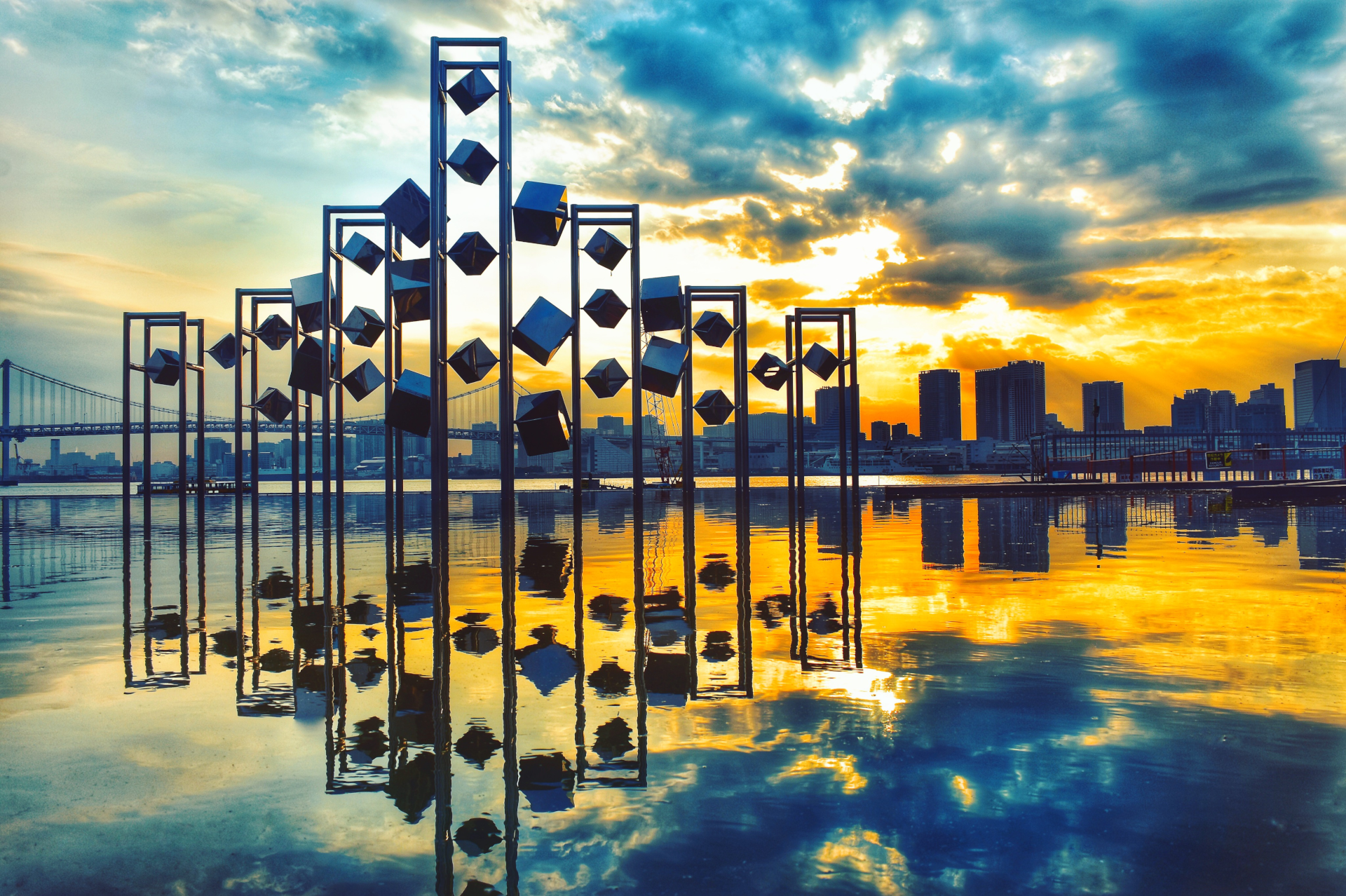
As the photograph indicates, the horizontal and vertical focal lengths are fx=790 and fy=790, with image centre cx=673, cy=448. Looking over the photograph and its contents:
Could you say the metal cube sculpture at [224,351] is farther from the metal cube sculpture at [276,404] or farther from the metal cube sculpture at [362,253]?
the metal cube sculpture at [362,253]

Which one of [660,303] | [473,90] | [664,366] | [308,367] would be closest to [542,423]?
[664,366]

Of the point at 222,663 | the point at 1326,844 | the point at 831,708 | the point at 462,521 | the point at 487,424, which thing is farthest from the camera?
the point at 487,424

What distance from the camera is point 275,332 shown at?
70.0 feet

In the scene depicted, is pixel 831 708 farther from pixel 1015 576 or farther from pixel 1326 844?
pixel 1015 576

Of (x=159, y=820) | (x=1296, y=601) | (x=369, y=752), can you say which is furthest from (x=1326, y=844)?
(x=1296, y=601)

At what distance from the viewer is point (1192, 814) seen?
256 centimetres

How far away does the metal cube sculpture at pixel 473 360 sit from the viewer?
13969 millimetres

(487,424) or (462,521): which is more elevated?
(487,424)

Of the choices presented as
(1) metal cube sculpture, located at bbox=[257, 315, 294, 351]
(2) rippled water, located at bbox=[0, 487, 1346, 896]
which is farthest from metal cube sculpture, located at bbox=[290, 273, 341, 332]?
(2) rippled water, located at bbox=[0, 487, 1346, 896]

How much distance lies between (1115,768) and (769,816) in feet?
4.54

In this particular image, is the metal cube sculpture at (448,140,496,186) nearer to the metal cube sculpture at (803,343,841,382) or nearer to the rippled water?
the rippled water

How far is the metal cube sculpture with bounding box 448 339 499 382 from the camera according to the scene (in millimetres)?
13969

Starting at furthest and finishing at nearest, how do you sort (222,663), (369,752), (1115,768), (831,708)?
(222,663)
(831,708)
(369,752)
(1115,768)

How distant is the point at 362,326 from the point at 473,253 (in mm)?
5247
